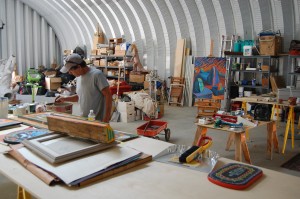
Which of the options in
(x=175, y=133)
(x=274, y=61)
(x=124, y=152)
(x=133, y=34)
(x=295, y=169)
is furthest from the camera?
(x=133, y=34)

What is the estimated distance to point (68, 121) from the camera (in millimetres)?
2051

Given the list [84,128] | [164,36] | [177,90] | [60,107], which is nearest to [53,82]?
[164,36]

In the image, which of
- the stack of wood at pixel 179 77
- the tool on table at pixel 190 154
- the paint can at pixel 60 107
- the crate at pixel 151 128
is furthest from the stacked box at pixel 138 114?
the tool on table at pixel 190 154

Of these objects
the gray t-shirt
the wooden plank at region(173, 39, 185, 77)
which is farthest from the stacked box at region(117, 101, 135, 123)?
the gray t-shirt

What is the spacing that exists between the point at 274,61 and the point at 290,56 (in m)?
0.86

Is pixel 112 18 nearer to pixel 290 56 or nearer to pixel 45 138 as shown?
pixel 290 56

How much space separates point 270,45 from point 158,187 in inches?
286

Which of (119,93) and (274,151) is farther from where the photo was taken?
(119,93)

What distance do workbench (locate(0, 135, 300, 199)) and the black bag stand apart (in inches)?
256

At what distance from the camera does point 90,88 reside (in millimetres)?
3445

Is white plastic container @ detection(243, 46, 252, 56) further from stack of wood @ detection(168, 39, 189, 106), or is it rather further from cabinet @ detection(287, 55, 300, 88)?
stack of wood @ detection(168, 39, 189, 106)

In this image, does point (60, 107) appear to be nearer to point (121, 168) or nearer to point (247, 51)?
point (121, 168)

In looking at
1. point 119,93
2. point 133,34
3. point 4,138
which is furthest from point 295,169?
point 133,34

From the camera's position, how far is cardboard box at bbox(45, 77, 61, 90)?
12891mm
